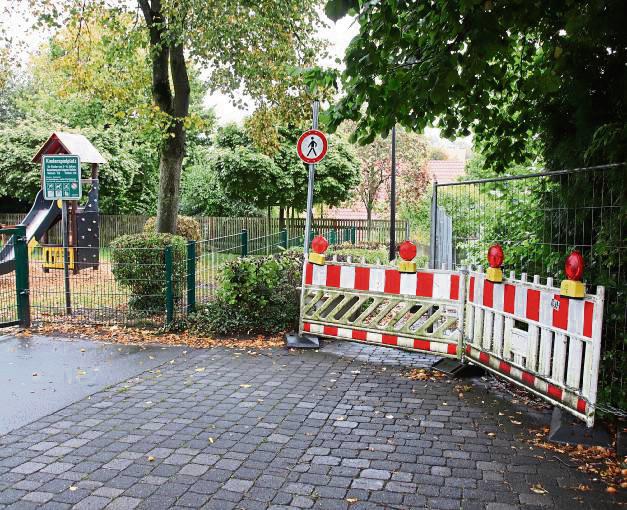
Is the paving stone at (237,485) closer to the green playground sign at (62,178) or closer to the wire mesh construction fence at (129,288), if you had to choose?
the wire mesh construction fence at (129,288)

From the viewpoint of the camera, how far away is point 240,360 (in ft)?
24.1

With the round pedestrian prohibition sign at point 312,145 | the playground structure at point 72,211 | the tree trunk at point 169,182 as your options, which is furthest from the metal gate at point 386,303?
the playground structure at point 72,211

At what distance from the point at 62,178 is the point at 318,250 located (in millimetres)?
5143

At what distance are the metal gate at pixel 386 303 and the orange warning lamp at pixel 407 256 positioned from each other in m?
0.09

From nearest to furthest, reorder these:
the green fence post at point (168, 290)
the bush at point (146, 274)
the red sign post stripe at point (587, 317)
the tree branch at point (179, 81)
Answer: the red sign post stripe at point (587, 317), the green fence post at point (168, 290), the bush at point (146, 274), the tree branch at point (179, 81)

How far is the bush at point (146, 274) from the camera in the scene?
9367mm

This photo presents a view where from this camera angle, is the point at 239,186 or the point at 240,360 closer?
the point at 240,360

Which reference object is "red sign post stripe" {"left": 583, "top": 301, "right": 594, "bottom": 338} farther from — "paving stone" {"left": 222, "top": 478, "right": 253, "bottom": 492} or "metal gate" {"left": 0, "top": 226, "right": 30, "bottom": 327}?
"metal gate" {"left": 0, "top": 226, "right": 30, "bottom": 327}

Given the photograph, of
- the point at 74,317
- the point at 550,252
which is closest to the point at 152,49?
the point at 74,317

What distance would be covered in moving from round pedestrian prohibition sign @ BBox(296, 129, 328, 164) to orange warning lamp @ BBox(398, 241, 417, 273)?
2126 mm

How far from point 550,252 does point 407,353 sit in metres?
2.49

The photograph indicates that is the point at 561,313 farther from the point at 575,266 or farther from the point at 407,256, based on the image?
the point at 407,256

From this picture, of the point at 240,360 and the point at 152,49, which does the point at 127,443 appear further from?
the point at 152,49

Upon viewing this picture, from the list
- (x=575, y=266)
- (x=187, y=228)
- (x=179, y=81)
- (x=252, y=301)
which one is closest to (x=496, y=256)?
(x=575, y=266)
